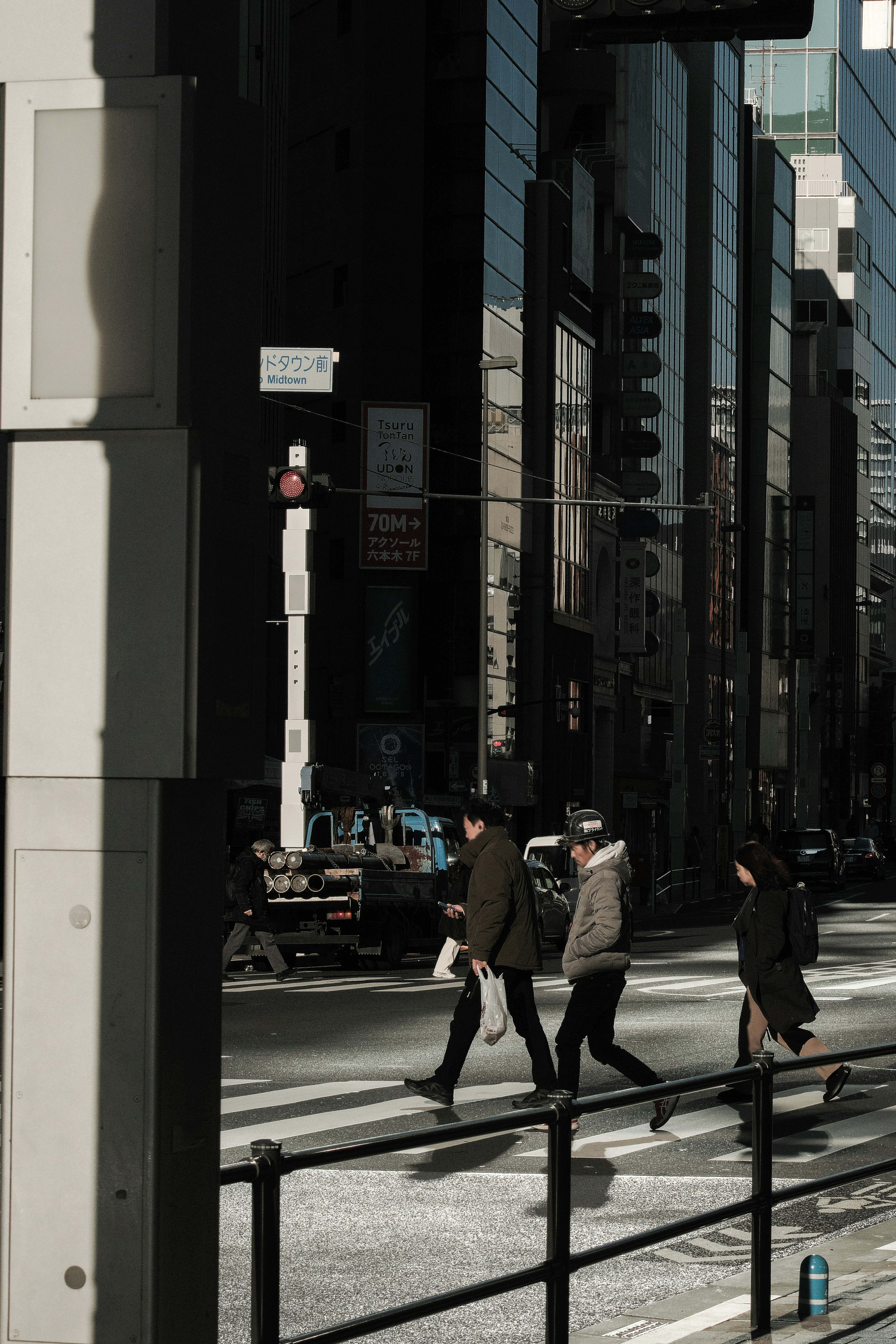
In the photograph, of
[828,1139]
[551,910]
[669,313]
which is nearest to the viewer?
[828,1139]

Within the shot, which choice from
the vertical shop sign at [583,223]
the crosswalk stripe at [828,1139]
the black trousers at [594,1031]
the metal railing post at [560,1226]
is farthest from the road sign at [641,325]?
the metal railing post at [560,1226]

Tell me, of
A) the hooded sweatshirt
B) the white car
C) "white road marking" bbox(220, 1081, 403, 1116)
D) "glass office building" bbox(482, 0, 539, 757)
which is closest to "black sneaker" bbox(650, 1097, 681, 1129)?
the hooded sweatshirt

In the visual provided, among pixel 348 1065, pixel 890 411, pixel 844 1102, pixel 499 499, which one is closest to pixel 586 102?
pixel 499 499

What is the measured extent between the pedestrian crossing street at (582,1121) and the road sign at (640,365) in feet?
211

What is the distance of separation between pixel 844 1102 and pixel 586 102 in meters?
66.4

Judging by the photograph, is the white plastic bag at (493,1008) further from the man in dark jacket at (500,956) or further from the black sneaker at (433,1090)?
the black sneaker at (433,1090)

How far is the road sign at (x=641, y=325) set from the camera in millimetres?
76875

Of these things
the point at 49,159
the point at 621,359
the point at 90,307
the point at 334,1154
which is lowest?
the point at 334,1154

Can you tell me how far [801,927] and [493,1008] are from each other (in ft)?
6.62

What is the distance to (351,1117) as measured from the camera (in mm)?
11984

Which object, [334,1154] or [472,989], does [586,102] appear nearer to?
[472,989]

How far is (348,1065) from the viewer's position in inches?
597

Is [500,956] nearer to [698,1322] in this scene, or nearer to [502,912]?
[502,912]

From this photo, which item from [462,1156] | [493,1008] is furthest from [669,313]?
[462,1156]
